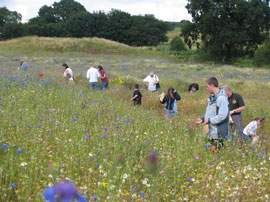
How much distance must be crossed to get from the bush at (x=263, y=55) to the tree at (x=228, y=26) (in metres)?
1.25

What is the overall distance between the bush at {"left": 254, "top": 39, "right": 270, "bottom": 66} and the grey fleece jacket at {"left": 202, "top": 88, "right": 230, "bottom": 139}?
34.4 m

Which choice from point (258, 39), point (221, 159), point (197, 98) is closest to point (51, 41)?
point (258, 39)

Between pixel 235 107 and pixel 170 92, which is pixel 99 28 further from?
pixel 235 107

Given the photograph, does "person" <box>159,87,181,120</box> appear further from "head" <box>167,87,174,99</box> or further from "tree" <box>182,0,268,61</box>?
"tree" <box>182,0,268,61</box>

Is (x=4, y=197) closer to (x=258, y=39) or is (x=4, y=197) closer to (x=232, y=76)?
(x=232, y=76)

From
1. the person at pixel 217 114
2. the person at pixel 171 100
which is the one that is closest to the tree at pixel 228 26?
the person at pixel 171 100

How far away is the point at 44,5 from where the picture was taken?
90938 millimetres

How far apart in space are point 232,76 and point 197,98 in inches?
428

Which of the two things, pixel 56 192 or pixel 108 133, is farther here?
pixel 108 133

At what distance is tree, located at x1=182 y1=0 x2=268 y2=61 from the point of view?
3547 centimetres

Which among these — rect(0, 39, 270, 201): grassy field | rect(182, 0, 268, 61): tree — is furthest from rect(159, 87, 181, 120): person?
rect(182, 0, 268, 61): tree

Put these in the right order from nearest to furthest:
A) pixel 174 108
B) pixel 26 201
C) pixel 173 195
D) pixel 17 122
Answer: pixel 26 201, pixel 173 195, pixel 17 122, pixel 174 108

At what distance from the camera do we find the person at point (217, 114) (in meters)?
5.14

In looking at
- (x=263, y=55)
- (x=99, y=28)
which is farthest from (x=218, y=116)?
(x=99, y=28)
